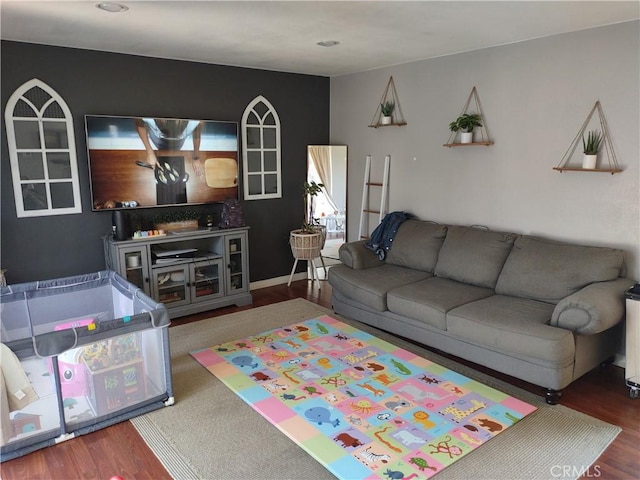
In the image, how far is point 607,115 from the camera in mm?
3307

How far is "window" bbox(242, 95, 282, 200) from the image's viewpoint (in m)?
4.99

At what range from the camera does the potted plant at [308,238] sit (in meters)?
5.05

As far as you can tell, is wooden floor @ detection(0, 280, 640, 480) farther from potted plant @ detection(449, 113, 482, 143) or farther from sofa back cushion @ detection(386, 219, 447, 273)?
potted plant @ detection(449, 113, 482, 143)

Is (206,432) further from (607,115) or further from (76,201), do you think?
(607,115)

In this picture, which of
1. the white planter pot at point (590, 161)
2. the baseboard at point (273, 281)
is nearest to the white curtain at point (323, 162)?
the baseboard at point (273, 281)

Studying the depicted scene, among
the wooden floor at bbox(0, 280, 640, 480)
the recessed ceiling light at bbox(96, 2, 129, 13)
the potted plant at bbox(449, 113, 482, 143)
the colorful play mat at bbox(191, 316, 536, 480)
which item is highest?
the recessed ceiling light at bbox(96, 2, 129, 13)

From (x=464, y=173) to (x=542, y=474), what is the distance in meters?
2.66

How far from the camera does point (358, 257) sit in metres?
4.34

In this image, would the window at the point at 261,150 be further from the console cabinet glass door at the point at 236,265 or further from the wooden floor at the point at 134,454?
the wooden floor at the point at 134,454

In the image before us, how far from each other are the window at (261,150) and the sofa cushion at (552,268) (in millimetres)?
2691

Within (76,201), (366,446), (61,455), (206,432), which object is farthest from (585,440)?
(76,201)

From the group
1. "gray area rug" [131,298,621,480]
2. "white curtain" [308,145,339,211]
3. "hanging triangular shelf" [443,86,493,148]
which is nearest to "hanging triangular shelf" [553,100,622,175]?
"hanging triangular shelf" [443,86,493,148]

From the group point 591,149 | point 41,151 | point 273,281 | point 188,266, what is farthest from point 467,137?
point 41,151

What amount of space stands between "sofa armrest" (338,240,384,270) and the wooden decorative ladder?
27.7 inches
